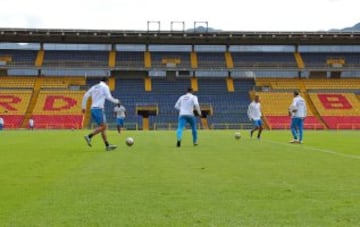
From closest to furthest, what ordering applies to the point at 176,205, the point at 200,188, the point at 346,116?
the point at 176,205 < the point at 200,188 < the point at 346,116

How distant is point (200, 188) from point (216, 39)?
65515 millimetres

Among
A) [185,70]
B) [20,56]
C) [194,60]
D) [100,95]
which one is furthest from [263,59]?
[100,95]

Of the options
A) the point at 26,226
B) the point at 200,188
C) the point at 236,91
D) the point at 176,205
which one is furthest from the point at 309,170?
the point at 236,91

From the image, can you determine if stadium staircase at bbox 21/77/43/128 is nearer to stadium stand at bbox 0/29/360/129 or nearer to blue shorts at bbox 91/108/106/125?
stadium stand at bbox 0/29/360/129

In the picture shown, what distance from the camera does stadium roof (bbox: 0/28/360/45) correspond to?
69062mm

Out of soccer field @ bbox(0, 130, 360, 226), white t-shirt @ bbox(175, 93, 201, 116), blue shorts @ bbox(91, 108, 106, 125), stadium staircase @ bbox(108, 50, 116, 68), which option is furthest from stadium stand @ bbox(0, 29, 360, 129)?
soccer field @ bbox(0, 130, 360, 226)

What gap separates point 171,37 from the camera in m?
70.4

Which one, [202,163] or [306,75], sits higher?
[306,75]

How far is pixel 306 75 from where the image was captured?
242ft

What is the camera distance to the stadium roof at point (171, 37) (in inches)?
2719

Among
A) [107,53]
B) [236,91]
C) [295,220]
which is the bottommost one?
[295,220]

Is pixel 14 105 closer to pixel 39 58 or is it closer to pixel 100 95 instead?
pixel 39 58

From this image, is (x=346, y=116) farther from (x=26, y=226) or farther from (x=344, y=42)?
(x=26, y=226)

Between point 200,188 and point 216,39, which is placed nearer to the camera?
point 200,188
